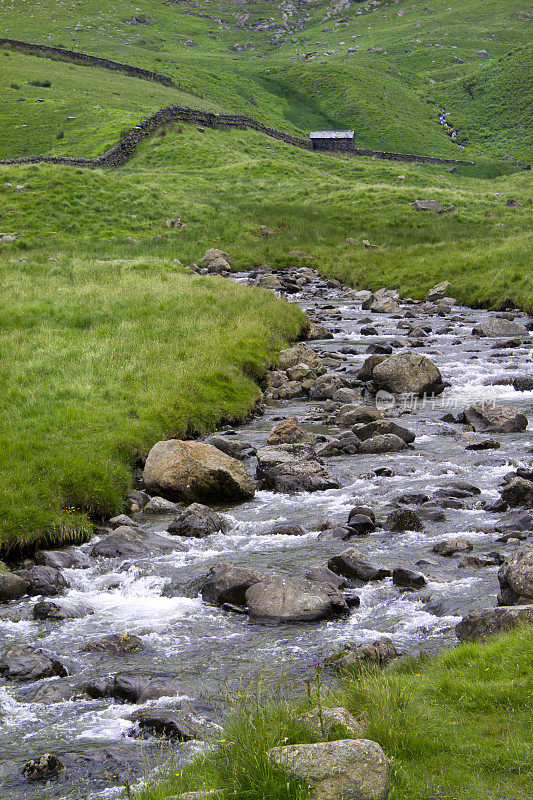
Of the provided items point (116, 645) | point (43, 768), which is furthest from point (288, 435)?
point (43, 768)

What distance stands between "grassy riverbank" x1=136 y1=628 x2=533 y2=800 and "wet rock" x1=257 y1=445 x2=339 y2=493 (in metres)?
8.08

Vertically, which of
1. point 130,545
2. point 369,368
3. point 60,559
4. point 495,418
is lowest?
point 60,559

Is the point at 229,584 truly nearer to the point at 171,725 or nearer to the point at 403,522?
the point at 171,725

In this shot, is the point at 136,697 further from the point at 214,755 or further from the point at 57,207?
the point at 57,207

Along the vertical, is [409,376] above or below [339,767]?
above

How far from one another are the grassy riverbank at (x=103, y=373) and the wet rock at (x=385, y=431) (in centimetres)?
420

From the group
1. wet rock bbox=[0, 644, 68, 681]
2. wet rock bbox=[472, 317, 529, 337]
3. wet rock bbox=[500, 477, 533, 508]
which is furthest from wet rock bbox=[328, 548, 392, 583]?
wet rock bbox=[472, 317, 529, 337]

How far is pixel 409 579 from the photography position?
11.2 m

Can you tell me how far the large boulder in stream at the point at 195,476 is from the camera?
51.4ft

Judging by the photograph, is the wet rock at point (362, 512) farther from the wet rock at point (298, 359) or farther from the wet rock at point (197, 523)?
the wet rock at point (298, 359)

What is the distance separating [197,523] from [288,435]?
538 centimetres

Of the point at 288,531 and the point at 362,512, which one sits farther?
the point at 362,512

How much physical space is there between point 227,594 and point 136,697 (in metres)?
2.80

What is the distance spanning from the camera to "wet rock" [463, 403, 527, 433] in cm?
1927
